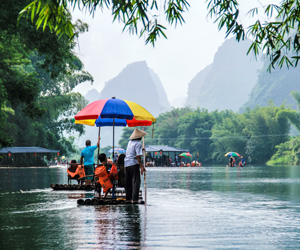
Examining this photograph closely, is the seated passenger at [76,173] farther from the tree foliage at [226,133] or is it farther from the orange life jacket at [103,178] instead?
the tree foliage at [226,133]

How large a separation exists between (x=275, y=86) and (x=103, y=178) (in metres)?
177

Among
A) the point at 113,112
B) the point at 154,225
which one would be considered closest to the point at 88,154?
the point at 113,112

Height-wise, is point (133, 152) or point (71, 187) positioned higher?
point (133, 152)

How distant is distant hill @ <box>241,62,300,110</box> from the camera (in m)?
184

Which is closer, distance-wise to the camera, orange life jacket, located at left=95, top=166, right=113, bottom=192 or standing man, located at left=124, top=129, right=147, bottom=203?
standing man, located at left=124, top=129, right=147, bottom=203

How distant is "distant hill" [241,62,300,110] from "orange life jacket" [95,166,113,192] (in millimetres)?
172051

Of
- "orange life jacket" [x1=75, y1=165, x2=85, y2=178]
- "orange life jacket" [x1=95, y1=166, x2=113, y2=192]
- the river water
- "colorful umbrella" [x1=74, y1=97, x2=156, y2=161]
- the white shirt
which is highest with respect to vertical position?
"colorful umbrella" [x1=74, y1=97, x2=156, y2=161]

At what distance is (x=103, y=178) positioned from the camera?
13469 mm

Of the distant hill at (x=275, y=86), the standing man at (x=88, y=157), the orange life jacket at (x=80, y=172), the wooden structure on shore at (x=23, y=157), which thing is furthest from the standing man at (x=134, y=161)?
the distant hill at (x=275, y=86)

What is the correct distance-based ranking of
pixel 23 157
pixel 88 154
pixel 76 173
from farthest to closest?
pixel 23 157 → pixel 76 173 → pixel 88 154

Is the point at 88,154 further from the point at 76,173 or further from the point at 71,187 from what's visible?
the point at 71,187

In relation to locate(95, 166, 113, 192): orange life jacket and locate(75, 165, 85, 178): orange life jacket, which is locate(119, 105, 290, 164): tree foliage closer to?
locate(75, 165, 85, 178): orange life jacket

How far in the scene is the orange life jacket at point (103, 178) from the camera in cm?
1334

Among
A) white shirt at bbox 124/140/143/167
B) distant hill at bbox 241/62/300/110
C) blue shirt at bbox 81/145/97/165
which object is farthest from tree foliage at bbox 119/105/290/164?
white shirt at bbox 124/140/143/167
